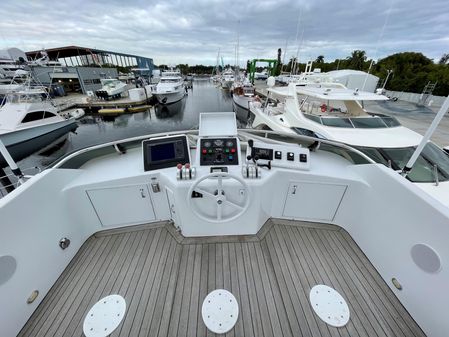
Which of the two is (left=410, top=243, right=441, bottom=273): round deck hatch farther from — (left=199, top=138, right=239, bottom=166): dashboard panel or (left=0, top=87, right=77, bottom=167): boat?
(left=0, top=87, right=77, bottom=167): boat

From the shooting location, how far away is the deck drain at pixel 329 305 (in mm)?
1374

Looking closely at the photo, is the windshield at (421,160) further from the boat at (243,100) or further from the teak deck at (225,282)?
the boat at (243,100)

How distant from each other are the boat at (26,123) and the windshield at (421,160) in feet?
41.5

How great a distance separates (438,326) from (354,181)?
114cm

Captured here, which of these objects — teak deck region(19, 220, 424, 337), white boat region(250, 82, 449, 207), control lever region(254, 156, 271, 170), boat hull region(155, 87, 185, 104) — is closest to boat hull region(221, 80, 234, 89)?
boat hull region(155, 87, 185, 104)

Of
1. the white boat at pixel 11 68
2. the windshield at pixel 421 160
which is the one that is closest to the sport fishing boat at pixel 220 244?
the windshield at pixel 421 160

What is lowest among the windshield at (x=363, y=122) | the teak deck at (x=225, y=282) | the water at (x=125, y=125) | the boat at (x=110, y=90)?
the water at (x=125, y=125)

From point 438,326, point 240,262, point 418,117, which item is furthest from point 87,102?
point 418,117

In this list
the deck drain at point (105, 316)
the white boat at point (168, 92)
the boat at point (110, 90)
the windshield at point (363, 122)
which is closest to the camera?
the deck drain at point (105, 316)

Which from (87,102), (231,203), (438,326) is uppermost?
(231,203)

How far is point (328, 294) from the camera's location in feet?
5.01

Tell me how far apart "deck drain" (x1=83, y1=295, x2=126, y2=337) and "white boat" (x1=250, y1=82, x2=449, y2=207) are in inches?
152

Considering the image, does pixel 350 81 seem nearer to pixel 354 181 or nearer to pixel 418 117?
pixel 418 117

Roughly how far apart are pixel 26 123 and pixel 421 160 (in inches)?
547
